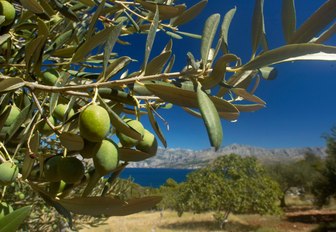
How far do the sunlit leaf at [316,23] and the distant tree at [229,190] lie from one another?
18.2 metres

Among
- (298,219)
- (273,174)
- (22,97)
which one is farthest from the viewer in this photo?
(273,174)

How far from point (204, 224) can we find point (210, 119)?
20.1 m

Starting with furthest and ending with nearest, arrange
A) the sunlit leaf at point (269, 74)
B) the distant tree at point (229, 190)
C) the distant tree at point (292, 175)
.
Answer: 1. the distant tree at point (292, 175)
2. the distant tree at point (229, 190)
3. the sunlit leaf at point (269, 74)

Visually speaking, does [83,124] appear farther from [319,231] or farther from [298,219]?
[298,219]

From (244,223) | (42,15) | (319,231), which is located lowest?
(244,223)

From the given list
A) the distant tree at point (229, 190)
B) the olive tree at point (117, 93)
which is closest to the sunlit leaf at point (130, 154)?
the olive tree at point (117, 93)

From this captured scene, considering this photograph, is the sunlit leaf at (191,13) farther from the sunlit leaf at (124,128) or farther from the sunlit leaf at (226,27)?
the sunlit leaf at (124,128)

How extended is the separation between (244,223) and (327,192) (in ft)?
16.8

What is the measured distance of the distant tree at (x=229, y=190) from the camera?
1827 cm

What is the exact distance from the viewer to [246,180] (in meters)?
19.0

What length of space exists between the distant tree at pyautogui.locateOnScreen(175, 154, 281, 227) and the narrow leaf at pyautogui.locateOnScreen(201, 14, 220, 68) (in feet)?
59.5

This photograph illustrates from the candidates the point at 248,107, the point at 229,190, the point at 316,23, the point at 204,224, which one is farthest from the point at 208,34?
the point at 204,224

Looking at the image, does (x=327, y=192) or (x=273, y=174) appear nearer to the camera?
(x=327, y=192)

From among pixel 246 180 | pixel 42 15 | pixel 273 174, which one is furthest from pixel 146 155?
pixel 273 174
